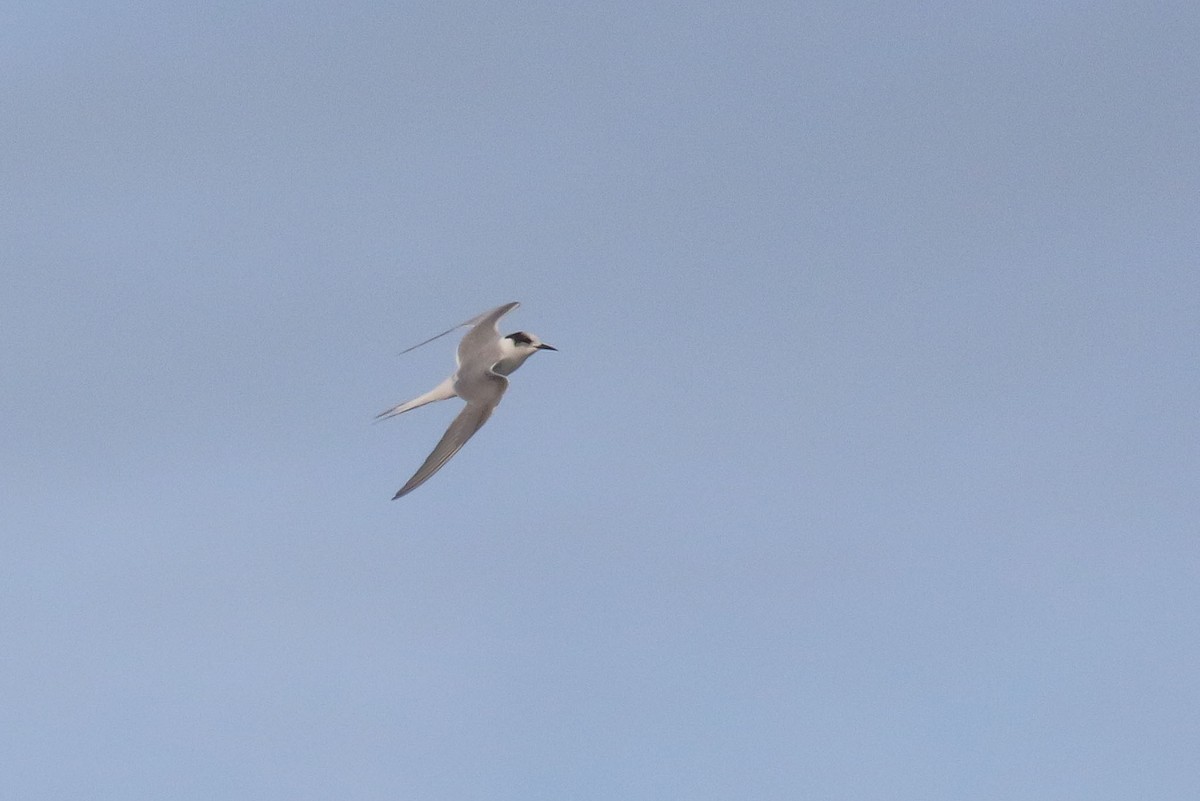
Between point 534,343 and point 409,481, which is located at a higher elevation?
point 534,343

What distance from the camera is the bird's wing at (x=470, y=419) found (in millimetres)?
27109

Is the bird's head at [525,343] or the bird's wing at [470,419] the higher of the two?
the bird's head at [525,343]

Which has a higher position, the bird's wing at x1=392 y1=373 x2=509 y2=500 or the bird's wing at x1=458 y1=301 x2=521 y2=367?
the bird's wing at x1=458 y1=301 x2=521 y2=367

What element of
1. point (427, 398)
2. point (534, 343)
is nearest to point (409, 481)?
point (427, 398)

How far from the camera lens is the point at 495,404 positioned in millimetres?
27484

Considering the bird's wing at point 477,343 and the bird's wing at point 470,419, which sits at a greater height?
the bird's wing at point 477,343

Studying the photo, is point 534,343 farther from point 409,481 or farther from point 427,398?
point 409,481

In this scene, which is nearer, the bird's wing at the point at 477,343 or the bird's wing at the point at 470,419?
the bird's wing at the point at 470,419

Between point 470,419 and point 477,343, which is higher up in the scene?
point 477,343

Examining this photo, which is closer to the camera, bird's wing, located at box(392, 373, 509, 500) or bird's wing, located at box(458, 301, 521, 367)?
bird's wing, located at box(392, 373, 509, 500)

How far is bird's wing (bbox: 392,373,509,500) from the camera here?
88.9 feet

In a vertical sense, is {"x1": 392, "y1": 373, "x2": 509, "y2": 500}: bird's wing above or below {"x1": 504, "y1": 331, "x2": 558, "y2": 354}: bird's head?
below

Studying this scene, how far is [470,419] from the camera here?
27.4 metres

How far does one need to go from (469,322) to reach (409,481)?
357 centimetres
